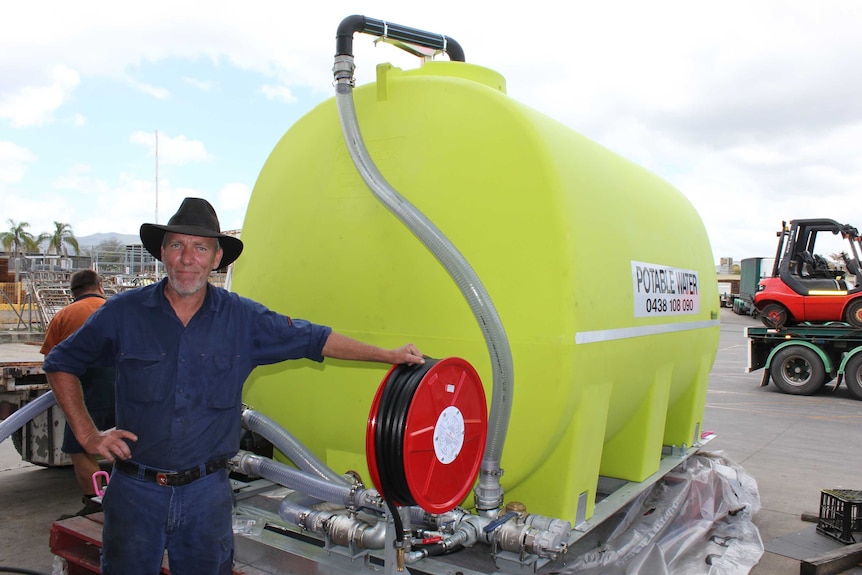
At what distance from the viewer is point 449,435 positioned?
2.09 metres

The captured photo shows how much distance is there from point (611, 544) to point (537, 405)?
137 cm

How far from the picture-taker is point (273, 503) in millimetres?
3074

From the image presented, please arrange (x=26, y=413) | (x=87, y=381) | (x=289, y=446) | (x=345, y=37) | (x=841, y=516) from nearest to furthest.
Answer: (x=345, y=37) < (x=289, y=446) < (x=26, y=413) < (x=87, y=381) < (x=841, y=516)

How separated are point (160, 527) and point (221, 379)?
0.52 m

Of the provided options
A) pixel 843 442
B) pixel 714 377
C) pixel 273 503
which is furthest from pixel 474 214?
pixel 714 377

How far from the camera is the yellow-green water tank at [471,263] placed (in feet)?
8.03

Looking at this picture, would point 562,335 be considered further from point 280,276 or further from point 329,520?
point 280,276

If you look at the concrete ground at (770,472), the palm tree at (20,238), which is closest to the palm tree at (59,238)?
the palm tree at (20,238)

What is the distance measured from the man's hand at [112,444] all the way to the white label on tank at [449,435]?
39.3 inches

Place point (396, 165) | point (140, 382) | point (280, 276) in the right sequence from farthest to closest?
point (280, 276) < point (396, 165) < point (140, 382)

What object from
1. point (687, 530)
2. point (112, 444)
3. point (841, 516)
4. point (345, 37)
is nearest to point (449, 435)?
point (112, 444)

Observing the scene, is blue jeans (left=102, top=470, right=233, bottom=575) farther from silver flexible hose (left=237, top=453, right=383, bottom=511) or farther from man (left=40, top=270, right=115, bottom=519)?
man (left=40, top=270, right=115, bottom=519)

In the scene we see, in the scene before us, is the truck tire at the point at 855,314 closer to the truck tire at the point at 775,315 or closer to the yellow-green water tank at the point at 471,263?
the truck tire at the point at 775,315

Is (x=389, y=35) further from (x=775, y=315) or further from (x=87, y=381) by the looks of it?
(x=775, y=315)
